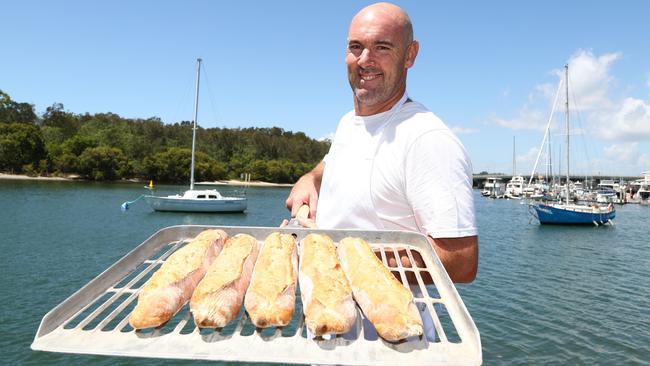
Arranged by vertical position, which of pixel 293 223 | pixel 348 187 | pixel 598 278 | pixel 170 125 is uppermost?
pixel 170 125

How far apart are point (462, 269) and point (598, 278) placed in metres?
27.4

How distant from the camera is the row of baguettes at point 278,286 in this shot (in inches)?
73.7

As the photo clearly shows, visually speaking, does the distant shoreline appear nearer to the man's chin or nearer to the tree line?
the tree line

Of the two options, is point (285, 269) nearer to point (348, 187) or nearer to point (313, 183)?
point (348, 187)

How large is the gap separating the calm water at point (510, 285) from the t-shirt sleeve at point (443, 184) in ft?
40.7

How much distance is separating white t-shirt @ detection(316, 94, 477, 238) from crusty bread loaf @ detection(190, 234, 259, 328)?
0.68 m

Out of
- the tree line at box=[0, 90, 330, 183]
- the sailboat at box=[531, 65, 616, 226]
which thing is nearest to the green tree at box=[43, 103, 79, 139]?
the tree line at box=[0, 90, 330, 183]

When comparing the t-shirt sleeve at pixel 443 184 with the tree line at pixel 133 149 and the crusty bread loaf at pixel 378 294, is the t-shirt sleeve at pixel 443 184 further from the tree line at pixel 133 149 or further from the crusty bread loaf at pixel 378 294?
the tree line at pixel 133 149

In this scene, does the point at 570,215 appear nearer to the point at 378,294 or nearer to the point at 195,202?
the point at 195,202

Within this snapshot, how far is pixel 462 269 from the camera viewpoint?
2371 millimetres

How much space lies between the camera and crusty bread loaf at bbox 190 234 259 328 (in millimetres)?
1892

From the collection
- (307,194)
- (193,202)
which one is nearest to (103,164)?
(193,202)

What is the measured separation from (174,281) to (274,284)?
0.54 metres

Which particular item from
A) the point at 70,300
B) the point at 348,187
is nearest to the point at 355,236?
the point at 348,187
